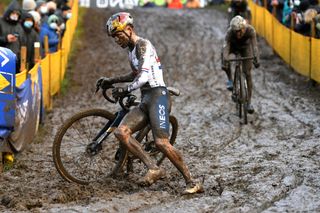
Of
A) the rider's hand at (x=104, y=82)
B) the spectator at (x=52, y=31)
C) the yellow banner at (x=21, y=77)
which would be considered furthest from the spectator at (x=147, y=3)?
the rider's hand at (x=104, y=82)

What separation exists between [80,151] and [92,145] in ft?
1.79

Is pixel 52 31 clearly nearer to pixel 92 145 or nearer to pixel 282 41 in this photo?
pixel 282 41

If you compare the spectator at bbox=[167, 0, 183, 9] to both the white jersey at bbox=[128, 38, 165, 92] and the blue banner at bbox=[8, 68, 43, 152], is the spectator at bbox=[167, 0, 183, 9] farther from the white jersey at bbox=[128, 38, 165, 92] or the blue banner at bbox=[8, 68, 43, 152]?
the white jersey at bbox=[128, 38, 165, 92]

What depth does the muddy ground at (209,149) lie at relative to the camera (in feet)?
25.4

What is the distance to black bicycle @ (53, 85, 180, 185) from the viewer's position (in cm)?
855

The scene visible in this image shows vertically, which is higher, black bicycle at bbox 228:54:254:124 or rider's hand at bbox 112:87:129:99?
rider's hand at bbox 112:87:129:99

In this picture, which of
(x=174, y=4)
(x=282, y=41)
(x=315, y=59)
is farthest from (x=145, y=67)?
(x=174, y=4)

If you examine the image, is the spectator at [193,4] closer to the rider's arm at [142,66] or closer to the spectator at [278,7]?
the spectator at [278,7]

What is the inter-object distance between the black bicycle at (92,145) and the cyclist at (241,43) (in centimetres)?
433

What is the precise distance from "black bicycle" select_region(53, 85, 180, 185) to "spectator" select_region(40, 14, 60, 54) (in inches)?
346

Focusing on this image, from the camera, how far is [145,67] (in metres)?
8.31

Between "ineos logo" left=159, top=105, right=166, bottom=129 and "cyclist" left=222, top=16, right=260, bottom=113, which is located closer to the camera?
"ineos logo" left=159, top=105, right=166, bottom=129

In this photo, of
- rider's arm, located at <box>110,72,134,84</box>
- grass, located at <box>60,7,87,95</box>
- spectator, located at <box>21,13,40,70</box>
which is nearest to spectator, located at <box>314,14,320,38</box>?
spectator, located at <box>21,13,40,70</box>

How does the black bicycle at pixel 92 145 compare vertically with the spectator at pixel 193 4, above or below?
above
